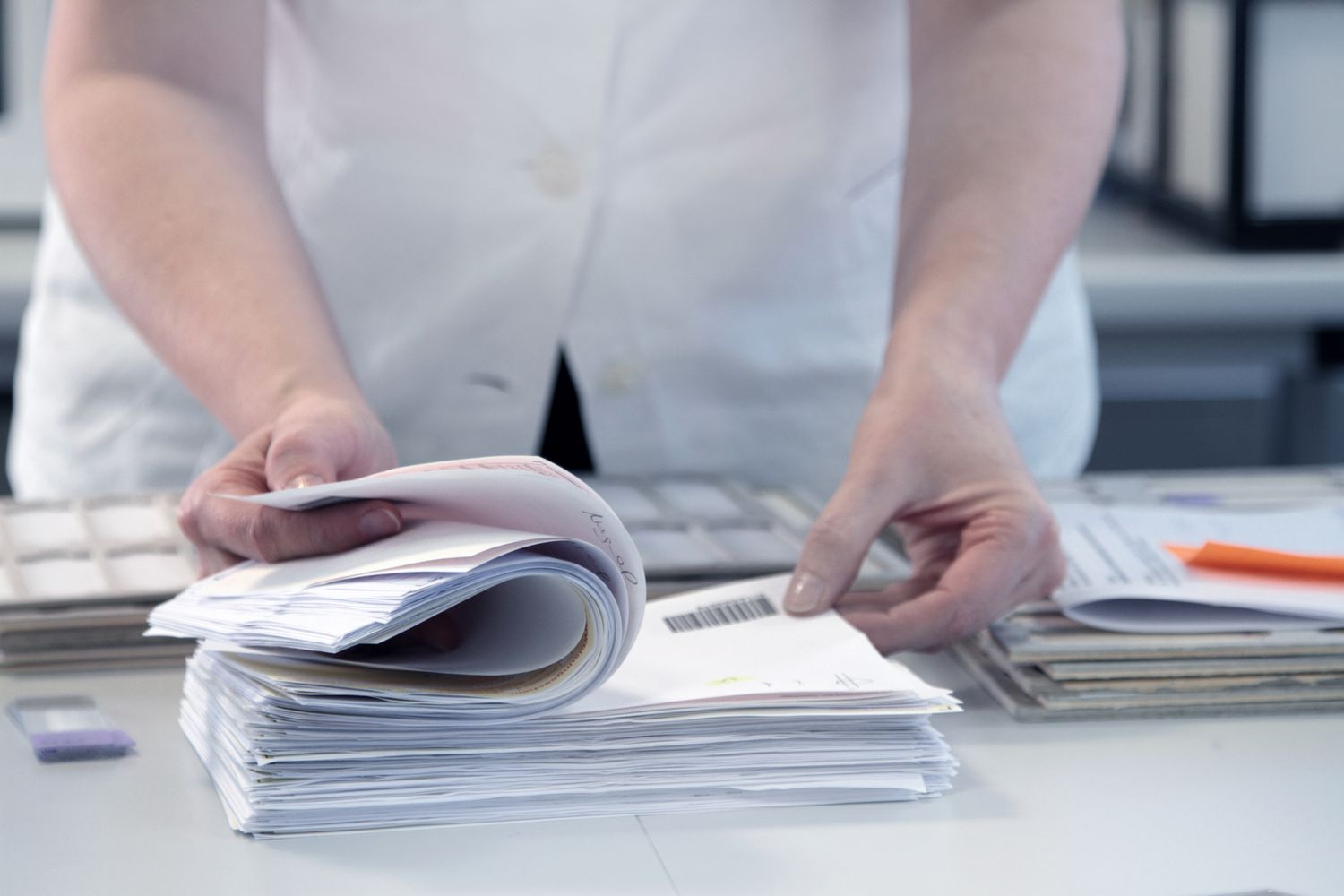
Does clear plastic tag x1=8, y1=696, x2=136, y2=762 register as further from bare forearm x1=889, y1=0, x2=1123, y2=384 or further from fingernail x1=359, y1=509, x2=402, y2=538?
bare forearm x1=889, y1=0, x2=1123, y2=384

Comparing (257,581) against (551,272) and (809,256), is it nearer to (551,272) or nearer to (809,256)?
(551,272)

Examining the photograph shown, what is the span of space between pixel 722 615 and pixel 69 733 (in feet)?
1.02

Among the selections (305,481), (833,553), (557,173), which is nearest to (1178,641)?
(833,553)

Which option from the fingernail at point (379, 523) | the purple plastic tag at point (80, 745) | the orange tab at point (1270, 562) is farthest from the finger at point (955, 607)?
the purple plastic tag at point (80, 745)

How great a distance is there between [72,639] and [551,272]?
438mm

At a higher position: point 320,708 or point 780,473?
point 320,708

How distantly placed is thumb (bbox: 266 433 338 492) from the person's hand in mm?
239

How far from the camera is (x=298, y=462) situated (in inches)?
28.5

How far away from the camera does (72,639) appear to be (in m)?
0.81

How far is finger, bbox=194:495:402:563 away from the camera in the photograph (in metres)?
0.68

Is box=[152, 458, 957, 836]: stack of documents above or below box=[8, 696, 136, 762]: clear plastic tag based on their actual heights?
above

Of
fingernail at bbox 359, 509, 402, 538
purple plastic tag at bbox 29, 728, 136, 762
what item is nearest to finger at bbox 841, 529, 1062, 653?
fingernail at bbox 359, 509, 402, 538

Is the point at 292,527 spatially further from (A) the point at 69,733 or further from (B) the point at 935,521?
(B) the point at 935,521

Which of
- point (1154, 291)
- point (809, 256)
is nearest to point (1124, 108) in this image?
point (1154, 291)
